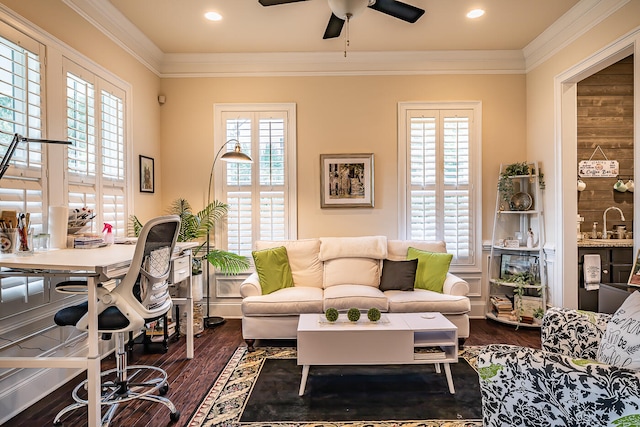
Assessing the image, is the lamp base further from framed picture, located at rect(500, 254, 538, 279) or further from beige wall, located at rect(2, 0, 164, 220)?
framed picture, located at rect(500, 254, 538, 279)

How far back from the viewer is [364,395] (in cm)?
256

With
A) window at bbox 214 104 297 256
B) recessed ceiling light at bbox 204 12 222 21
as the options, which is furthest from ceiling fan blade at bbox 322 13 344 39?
window at bbox 214 104 297 256

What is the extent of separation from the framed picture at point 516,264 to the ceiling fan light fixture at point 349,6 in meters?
3.24

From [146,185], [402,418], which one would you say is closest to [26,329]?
[146,185]

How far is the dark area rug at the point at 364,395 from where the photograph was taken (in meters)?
2.31

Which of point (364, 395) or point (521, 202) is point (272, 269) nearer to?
point (364, 395)

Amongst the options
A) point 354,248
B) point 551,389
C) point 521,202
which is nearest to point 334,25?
point 354,248

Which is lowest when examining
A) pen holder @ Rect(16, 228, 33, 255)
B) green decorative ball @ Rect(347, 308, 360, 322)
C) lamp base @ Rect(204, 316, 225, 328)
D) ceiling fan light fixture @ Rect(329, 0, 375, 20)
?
lamp base @ Rect(204, 316, 225, 328)

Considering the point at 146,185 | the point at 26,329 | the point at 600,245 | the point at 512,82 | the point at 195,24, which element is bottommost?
the point at 26,329

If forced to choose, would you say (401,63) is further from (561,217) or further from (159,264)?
(159,264)

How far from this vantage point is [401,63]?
4.36 meters

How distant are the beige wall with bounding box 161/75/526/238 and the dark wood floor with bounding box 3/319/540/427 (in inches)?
49.1

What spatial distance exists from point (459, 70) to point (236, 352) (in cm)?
401

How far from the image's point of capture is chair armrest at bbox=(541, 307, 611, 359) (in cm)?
183
